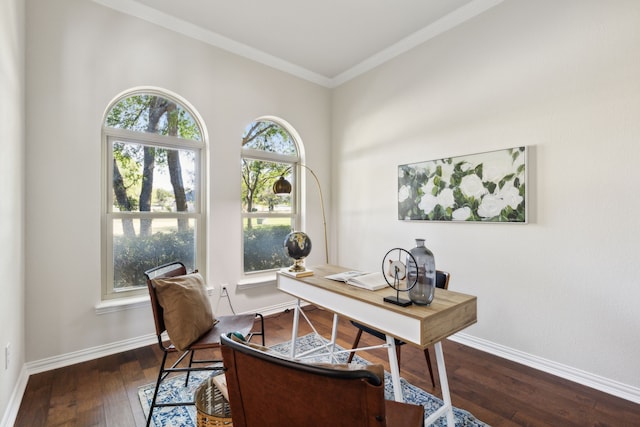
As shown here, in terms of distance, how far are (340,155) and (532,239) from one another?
2.47 m

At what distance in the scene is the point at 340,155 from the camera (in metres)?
4.15

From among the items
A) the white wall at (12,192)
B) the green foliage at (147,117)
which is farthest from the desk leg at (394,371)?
the green foliage at (147,117)

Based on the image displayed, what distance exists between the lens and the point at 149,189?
9.64 feet

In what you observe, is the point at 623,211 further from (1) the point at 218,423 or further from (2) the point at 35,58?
(2) the point at 35,58

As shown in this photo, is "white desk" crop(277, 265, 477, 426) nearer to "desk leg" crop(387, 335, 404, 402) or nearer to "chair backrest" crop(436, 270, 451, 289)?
"desk leg" crop(387, 335, 404, 402)

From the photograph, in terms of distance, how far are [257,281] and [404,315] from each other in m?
2.45

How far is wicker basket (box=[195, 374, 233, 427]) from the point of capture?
1.38 m

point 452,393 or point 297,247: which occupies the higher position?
point 297,247

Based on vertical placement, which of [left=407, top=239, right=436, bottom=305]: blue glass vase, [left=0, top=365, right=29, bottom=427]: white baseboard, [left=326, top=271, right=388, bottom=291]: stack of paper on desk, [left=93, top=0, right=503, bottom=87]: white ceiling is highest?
[left=93, top=0, right=503, bottom=87]: white ceiling

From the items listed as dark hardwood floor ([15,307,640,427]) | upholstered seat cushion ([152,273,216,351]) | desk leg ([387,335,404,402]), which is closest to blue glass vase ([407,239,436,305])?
desk leg ([387,335,404,402])

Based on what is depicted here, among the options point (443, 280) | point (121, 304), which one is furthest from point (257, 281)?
point (443, 280)

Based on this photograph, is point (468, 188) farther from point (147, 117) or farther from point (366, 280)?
point (147, 117)

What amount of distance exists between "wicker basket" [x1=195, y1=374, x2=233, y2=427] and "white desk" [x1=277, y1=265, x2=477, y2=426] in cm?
72

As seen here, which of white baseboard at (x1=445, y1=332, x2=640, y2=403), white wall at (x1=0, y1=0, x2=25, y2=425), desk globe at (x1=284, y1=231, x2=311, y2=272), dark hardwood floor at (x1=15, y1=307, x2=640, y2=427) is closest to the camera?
white wall at (x1=0, y1=0, x2=25, y2=425)
